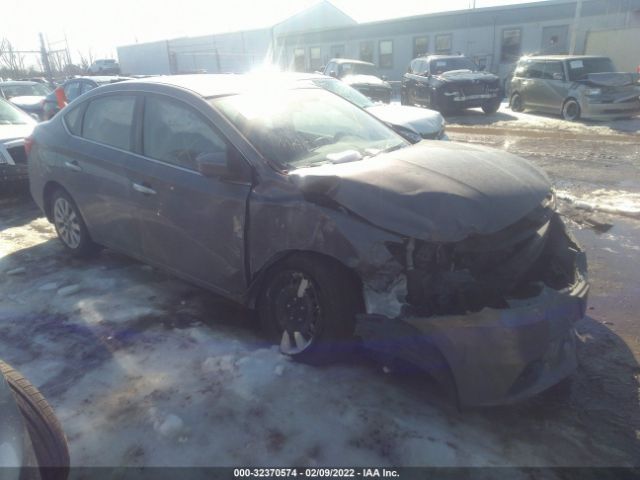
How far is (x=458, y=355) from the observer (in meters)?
2.45

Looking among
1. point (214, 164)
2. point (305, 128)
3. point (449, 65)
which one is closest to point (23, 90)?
point (449, 65)

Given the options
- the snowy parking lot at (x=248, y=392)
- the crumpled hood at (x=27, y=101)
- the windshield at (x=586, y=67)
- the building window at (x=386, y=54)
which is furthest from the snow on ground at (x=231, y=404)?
the building window at (x=386, y=54)

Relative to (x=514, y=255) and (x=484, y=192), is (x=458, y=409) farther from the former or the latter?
(x=484, y=192)

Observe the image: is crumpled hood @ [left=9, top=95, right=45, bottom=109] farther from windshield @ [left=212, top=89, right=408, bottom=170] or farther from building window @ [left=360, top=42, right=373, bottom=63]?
building window @ [left=360, top=42, right=373, bottom=63]

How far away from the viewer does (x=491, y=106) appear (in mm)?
15812

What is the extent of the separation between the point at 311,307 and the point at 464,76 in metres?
14.5

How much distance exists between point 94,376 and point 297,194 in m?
1.71

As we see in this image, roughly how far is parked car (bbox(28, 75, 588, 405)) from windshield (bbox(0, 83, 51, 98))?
13438 millimetres

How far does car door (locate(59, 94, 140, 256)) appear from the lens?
4.02 metres

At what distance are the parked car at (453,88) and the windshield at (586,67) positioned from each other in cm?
222

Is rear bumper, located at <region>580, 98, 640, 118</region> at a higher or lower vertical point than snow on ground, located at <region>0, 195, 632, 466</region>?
higher

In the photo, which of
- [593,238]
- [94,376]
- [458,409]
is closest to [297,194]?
[458,409]

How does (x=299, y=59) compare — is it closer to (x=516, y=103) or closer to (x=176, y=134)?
(x=516, y=103)

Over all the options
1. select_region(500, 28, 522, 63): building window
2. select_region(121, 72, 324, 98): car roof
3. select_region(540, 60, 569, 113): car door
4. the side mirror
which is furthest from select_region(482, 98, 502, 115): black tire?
the side mirror
